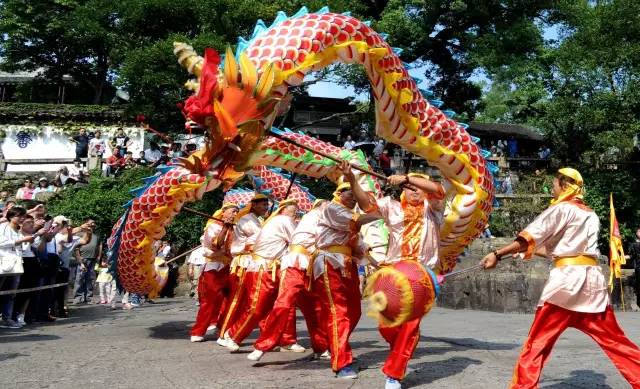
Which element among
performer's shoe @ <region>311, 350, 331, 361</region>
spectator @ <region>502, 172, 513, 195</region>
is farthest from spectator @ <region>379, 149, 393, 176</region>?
performer's shoe @ <region>311, 350, 331, 361</region>

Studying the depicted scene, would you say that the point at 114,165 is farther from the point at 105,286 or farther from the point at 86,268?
the point at 86,268

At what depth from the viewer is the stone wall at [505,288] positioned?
35.4 ft

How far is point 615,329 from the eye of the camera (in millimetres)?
4367

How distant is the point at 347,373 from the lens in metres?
5.34

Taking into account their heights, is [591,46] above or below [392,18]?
below

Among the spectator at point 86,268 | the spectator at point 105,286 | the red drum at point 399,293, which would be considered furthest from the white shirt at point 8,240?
the red drum at point 399,293

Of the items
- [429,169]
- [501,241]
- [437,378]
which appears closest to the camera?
[437,378]

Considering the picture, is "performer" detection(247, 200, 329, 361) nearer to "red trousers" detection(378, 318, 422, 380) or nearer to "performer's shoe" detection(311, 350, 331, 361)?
"performer's shoe" detection(311, 350, 331, 361)

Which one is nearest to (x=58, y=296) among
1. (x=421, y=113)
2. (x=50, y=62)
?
(x=421, y=113)

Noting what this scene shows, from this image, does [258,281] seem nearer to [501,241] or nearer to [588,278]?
[588,278]

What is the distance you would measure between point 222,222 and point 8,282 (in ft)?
10.1

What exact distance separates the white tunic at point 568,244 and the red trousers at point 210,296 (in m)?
4.34

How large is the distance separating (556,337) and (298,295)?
253cm

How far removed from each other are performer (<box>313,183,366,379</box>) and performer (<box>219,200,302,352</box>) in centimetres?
91
